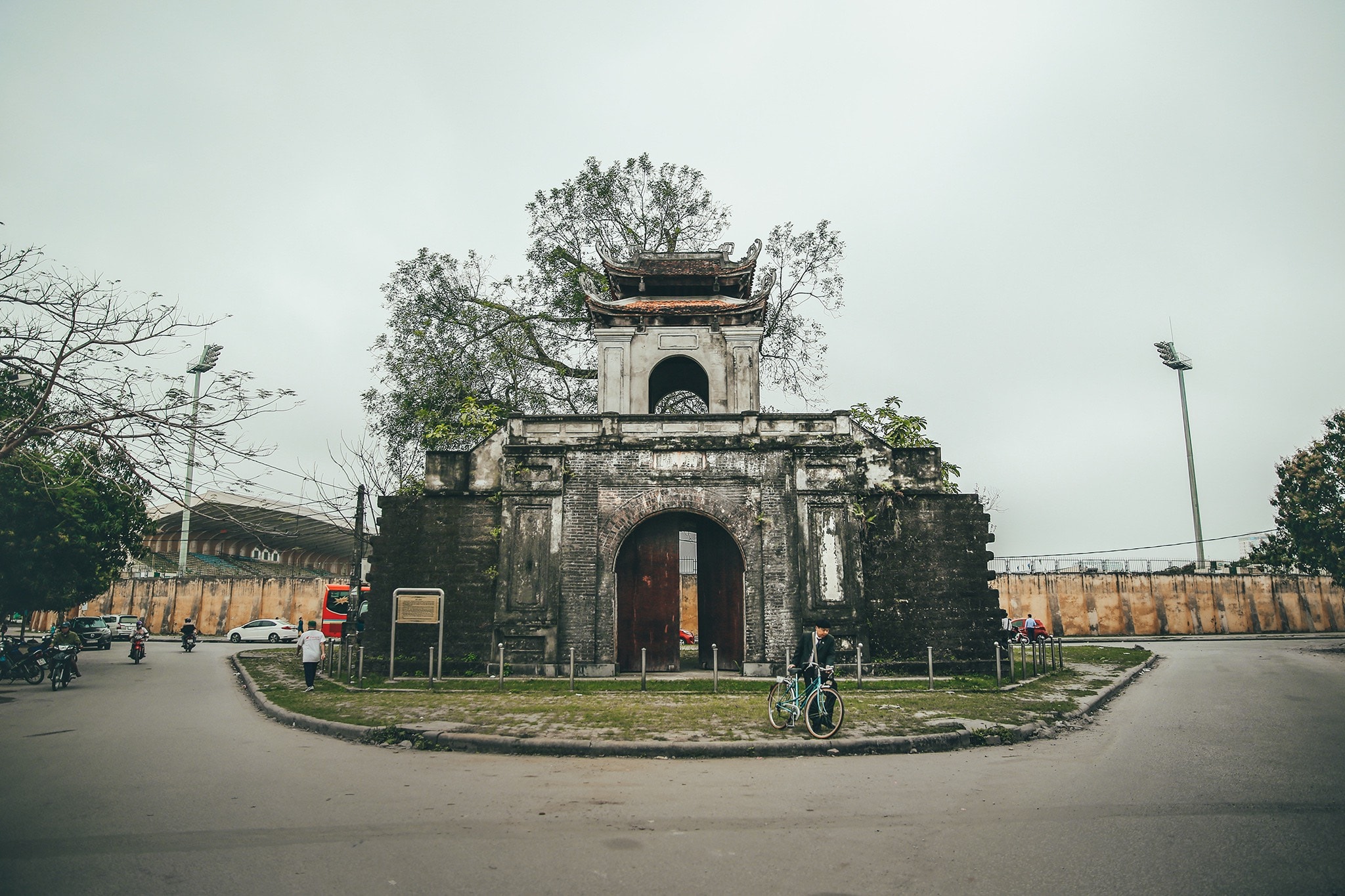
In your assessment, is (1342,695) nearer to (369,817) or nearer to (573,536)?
(573,536)

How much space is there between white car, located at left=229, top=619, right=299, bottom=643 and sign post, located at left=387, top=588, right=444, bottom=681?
1037 inches

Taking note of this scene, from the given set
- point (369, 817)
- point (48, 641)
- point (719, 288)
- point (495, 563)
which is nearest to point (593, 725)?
point (369, 817)

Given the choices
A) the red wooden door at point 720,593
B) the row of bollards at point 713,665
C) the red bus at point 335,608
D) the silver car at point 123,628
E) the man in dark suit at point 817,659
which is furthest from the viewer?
the silver car at point 123,628

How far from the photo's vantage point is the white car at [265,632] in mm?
39062

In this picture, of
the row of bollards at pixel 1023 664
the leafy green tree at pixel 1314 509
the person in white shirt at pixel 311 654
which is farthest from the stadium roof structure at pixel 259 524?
the leafy green tree at pixel 1314 509

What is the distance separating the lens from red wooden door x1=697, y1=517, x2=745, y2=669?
17453 millimetres

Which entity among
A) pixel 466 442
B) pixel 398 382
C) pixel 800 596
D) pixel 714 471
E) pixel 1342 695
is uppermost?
pixel 398 382

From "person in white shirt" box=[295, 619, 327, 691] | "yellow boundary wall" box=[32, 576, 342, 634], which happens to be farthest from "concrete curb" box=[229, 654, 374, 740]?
"yellow boundary wall" box=[32, 576, 342, 634]

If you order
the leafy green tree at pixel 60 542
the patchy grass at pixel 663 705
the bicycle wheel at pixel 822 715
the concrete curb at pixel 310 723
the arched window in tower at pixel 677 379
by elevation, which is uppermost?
the arched window in tower at pixel 677 379

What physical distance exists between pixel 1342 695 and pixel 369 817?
1593cm

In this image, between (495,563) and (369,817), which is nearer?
(369,817)

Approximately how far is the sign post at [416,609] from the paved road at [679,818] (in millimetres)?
5601

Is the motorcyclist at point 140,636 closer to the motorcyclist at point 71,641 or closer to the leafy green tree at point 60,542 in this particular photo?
the motorcyclist at point 71,641

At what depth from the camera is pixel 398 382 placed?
2612 centimetres
